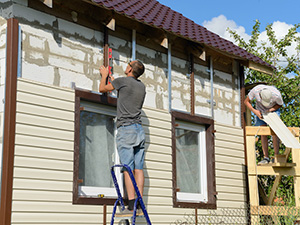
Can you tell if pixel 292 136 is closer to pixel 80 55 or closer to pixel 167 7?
pixel 80 55

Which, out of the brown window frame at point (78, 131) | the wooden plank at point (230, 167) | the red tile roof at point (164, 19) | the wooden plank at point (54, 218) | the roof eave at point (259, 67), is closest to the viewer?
the wooden plank at point (54, 218)

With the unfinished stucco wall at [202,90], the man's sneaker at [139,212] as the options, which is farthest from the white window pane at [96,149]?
the unfinished stucco wall at [202,90]

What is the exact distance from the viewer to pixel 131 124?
7047mm

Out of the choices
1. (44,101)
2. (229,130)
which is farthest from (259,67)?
(44,101)

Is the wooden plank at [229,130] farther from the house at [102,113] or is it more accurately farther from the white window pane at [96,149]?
the white window pane at [96,149]

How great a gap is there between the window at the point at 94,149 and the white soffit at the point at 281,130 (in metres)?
3.00

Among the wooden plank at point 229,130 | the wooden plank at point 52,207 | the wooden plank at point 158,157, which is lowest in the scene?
the wooden plank at point 52,207

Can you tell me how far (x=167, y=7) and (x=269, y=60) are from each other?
6.05 meters

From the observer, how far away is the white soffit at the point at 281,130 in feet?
27.6

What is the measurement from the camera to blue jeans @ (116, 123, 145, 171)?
6859mm

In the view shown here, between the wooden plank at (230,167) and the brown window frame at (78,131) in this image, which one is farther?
the wooden plank at (230,167)

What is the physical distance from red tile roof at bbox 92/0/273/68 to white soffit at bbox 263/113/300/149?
5.75 ft

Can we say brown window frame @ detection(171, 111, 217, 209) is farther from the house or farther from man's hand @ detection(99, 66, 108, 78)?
man's hand @ detection(99, 66, 108, 78)

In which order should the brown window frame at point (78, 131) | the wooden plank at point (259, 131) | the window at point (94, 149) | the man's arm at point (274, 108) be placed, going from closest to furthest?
the brown window frame at point (78, 131), the window at point (94, 149), the wooden plank at point (259, 131), the man's arm at point (274, 108)
